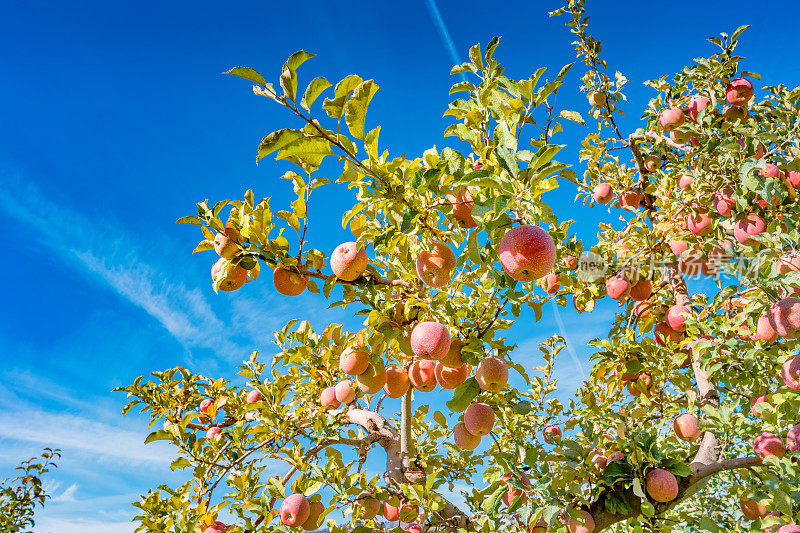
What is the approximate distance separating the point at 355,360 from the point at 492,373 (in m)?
0.69

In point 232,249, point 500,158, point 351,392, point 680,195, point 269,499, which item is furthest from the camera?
point 680,195

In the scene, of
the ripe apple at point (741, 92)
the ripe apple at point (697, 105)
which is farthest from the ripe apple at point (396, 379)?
the ripe apple at point (741, 92)

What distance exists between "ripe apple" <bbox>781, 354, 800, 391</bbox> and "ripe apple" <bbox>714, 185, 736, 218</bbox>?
1.35m

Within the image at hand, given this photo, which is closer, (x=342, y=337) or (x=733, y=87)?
(x=342, y=337)

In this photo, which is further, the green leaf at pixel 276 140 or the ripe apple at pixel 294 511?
the ripe apple at pixel 294 511

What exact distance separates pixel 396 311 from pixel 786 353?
253cm

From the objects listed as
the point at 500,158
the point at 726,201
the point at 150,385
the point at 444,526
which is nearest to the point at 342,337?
the point at 444,526

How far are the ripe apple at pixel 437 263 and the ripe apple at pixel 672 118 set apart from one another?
3622mm

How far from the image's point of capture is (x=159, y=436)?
10.2 ft

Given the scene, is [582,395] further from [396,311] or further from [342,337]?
[396,311]

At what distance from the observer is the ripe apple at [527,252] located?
1727mm

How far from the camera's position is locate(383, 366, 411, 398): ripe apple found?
8.17ft

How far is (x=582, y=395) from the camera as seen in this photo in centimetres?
466

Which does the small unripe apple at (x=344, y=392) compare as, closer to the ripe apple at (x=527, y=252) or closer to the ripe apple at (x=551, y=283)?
the ripe apple at (x=527, y=252)
